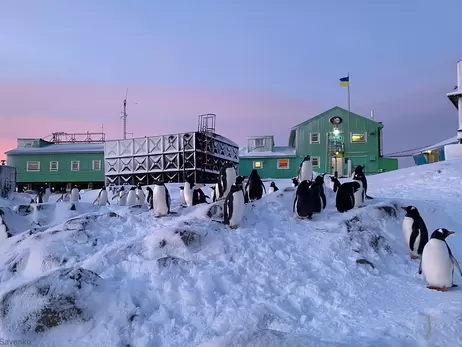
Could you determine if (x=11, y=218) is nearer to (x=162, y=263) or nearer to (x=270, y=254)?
(x=162, y=263)

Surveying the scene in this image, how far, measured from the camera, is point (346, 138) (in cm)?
3716

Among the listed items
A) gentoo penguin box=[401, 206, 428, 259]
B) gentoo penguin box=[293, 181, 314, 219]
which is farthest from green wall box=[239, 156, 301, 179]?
gentoo penguin box=[401, 206, 428, 259]

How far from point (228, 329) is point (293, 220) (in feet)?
15.0

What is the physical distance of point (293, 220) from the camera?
31.8ft

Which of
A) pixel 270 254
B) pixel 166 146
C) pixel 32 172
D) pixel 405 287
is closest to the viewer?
pixel 405 287

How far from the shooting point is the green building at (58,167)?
1535 inches

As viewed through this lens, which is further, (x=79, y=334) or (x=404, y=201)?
(x=404, y=201)

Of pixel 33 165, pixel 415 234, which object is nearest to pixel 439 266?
pixel 415 234

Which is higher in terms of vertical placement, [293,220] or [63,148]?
[63,148]

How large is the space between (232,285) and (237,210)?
2564 mm

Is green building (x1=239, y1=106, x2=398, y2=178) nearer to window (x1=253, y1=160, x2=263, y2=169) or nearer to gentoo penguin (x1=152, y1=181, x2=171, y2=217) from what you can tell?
window (x1=253, y1=160, x2=263, y2=169)

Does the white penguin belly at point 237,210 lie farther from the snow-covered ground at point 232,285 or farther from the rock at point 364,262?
the rock at point 364,262

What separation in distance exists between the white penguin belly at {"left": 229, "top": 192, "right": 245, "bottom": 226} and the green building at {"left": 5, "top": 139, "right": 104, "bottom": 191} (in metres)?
31.6

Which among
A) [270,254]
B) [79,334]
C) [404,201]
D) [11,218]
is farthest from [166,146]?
[79,334]
